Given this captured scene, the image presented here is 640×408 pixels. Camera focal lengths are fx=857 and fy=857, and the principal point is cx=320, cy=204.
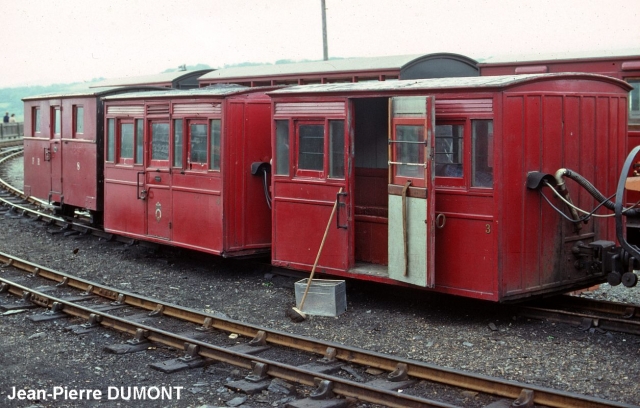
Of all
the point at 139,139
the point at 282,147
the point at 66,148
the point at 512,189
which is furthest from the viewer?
the point at 66,148

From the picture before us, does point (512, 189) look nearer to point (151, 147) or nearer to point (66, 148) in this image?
point (151, 147)

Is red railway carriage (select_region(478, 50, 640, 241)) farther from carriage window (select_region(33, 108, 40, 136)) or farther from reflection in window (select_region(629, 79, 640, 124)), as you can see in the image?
carriage window (select_region(33, 108, 40, 136))

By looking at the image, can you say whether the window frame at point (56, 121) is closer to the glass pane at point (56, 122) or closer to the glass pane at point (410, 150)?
the glass pane at point (56, 122)

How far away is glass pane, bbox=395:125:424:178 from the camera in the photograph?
9.88m

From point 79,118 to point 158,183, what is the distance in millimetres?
3909

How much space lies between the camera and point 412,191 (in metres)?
9.98

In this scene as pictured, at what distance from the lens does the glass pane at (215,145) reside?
12.9 m

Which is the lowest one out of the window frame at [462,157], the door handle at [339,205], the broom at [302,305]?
the broom at [302,305]

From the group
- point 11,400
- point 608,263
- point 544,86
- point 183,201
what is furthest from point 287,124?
point 11,400

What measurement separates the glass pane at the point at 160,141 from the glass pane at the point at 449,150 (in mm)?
5452

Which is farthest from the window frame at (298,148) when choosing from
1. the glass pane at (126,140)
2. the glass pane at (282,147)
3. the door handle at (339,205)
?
the glass pane at (126,140)

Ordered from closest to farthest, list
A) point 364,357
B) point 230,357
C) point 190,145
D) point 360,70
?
point 364,357 → point 230,357 → point 190,145 → point 360,70

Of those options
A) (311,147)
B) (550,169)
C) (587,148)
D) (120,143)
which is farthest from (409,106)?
(120,143)

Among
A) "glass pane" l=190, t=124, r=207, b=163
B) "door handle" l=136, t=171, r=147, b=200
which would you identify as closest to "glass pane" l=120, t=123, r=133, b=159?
"door handle" l=136, t=171, r=147, b=200
